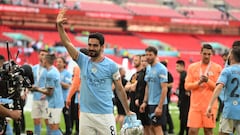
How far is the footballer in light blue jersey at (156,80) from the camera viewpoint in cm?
1053

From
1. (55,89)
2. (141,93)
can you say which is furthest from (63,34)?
(55,89)

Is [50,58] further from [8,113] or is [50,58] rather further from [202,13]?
[202,13]

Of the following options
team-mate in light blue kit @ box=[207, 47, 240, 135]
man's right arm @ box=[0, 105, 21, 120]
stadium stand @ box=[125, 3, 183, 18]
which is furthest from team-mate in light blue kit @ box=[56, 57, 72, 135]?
stadium stand @ box=[125, 3, 183, 18]

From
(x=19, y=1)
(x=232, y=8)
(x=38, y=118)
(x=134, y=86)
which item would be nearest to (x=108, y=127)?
(x=134, y=86)

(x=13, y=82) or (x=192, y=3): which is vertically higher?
(x=13, y=82)

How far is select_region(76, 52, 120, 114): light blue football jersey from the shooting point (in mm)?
7668

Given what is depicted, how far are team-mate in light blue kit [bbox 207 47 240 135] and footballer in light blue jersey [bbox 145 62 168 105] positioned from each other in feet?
6.96

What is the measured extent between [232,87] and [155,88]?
232 centimetres

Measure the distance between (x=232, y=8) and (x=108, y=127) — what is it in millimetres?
48945

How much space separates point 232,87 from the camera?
8.49 m

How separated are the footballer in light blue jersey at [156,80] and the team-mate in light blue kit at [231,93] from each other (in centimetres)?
212

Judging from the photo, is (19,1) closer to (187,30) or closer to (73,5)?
(73,5)

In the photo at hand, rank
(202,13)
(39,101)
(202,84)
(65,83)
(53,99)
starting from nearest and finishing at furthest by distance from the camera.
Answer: (202,84) → (53,99) → (39,101) → (65,83) → (202,13)

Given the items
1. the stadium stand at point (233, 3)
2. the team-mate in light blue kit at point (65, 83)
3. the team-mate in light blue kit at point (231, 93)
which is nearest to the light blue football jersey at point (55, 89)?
the team-mate in light blue kit at point (65, 83)
